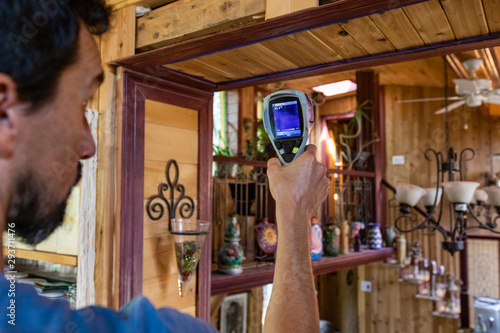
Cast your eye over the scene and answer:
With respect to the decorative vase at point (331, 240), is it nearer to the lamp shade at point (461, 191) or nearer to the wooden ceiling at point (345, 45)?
the lamp shade at point (461, 191)

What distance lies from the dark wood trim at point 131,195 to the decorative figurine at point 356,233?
2.27 meters

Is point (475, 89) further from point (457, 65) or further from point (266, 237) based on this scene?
point (266, 237)

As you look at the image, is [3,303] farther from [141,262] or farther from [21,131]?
[141,262]

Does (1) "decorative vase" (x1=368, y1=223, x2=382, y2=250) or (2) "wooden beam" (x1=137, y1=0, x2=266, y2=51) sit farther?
(1) "decorative vase" (x1=368, y1=223, x2=382, y2=250)

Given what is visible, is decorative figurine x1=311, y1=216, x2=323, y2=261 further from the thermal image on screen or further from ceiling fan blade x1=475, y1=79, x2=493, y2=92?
the thermal image on screen

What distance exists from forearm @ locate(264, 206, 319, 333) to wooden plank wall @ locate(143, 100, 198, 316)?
102 centimetres

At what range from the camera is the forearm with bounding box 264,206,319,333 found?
56 cm

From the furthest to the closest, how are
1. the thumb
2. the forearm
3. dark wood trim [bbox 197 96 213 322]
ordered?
dark wood trim [bbox 197 96 213 322]
the thumb
the forearm

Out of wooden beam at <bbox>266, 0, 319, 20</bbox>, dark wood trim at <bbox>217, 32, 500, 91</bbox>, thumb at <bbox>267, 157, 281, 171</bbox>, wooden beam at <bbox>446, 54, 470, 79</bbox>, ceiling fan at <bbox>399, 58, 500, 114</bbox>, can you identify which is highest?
wooden beam at <bbox>446, 54, 470, 79</bbox>

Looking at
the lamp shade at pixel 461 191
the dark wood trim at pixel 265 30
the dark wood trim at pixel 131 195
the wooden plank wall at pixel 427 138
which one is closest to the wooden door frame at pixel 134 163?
the dark wood trim at pixel 131 195

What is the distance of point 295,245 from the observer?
0.61 meters

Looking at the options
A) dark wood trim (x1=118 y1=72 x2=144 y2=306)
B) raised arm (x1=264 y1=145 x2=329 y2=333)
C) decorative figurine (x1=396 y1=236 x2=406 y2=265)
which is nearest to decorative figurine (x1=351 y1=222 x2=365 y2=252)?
decorative figurine (x1=396 y1=236 x2=406 y2=265)

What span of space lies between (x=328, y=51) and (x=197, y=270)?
1.01 meters

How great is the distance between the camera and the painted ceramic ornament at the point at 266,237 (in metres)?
2.46
